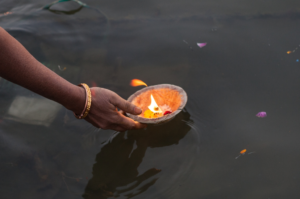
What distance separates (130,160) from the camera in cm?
283

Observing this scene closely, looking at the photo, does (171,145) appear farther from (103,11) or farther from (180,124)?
(103,11)

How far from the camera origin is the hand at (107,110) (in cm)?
241

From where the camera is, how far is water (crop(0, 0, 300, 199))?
2.61m

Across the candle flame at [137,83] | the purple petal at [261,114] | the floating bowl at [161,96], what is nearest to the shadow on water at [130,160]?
the floating bowl at [161,96]

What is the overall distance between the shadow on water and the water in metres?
0.01

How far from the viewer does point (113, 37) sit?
4.08 meters

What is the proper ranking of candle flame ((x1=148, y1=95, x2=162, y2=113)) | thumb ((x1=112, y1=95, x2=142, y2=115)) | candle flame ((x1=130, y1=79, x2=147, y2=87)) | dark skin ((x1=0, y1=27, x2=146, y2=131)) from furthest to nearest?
candle flame ((x1=130, y1=79, x2=147, y2=87))
candle flame ((x1=148, y1=95, x2=162, y2=113))
thumb ((x1=112, y1=95, x2=142, y2=115))
dark skin ((x1=0, y1=27, x2=146, y2=131))

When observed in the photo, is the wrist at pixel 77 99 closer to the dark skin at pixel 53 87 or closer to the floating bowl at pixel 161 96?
the dark skin at pixel 53 87

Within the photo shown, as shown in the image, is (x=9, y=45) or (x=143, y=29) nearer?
(x=9, y=45)

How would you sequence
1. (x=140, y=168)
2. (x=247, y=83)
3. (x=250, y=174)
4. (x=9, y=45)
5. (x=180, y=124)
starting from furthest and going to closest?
(x=247, y=83) < (x=180, y=124) < (x=140, y=168) < (x=250, y=174) < (x=9, y=45)

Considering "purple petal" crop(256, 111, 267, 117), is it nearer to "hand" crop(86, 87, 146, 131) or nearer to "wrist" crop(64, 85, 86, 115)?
"hand" crop(86, 87, 146, 131)

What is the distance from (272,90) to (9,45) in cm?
285

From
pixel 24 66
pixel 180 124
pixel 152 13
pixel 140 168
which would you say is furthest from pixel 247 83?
pixel 24 66

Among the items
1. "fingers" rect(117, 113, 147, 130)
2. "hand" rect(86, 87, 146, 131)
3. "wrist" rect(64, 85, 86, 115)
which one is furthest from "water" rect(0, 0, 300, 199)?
"wrist" rect(64, 85, 86, 115)
